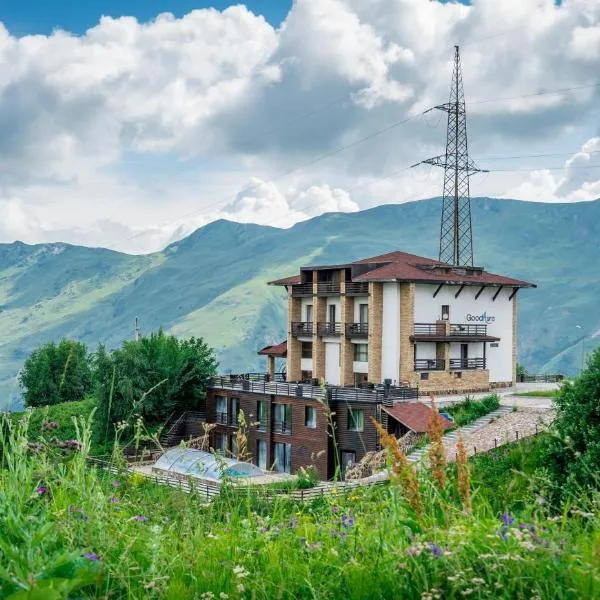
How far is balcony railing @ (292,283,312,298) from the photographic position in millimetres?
51000

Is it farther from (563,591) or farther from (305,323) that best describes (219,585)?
(305,323)

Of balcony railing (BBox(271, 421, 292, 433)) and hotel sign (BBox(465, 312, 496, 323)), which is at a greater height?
hotel sign (BBox(465, 312, 496, 323))

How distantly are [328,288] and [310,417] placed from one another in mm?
10106

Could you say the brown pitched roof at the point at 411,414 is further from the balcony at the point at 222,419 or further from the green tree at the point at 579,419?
the green tree at the point at 579,419

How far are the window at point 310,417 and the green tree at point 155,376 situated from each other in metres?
9.63

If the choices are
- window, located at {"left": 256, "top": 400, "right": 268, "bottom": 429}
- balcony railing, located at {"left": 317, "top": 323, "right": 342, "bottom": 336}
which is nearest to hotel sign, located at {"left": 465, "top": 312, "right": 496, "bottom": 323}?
balcony railing, located at {"left": 317, "top": 323, "right": 342, "bottom": 336}

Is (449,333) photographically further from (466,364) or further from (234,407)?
(234,407)

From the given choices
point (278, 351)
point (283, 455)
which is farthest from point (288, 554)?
point (278, 351)

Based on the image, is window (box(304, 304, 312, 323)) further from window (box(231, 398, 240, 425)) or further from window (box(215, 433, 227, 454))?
window (box(215, 433, 227, 454))

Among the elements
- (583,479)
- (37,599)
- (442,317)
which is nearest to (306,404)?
(442,317)

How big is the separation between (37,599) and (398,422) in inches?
1312

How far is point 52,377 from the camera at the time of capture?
6738 cm

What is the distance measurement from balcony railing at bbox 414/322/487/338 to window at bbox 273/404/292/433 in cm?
834

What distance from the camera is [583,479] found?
17.5m
